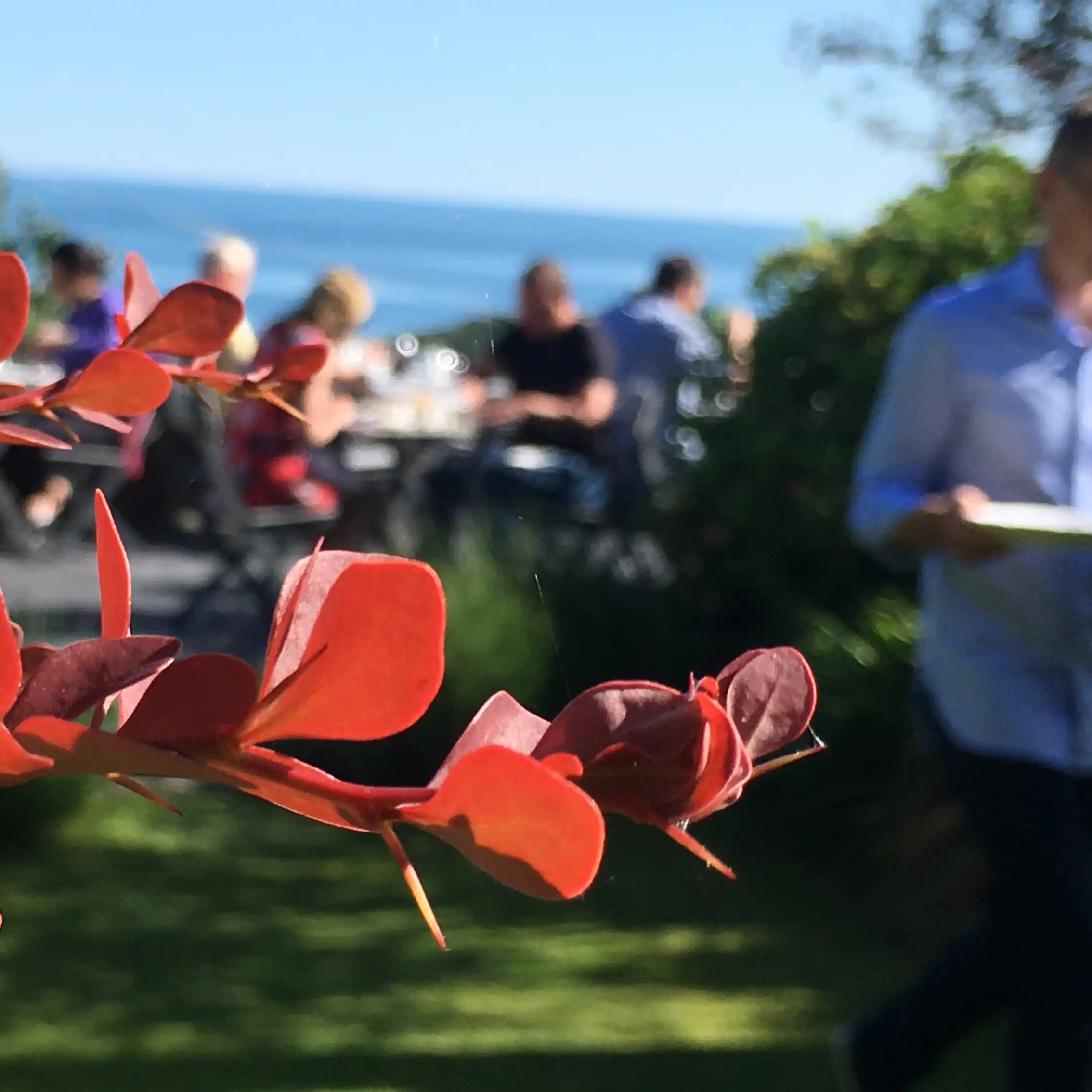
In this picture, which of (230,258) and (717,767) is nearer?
(717,767)

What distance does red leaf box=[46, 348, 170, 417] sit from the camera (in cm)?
39

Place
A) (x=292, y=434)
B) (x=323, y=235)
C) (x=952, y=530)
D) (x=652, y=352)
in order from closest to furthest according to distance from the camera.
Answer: (x=323, y=235) < (x=952, y=530) < (x=292, y=434) < (x=652, y=352)

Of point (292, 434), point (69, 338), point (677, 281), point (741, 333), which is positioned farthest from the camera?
point (677, 281)

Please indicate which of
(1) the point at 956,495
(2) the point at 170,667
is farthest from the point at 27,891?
(2) the point at 170,667

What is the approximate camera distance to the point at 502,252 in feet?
2.48

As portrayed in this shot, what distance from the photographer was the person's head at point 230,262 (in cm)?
66

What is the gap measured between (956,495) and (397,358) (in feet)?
18.4

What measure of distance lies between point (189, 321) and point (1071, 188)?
140 cm

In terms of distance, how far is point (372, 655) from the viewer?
0.87ft

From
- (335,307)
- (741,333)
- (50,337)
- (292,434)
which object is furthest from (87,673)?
(741,333)

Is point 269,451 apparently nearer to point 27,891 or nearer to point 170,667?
point 27,891

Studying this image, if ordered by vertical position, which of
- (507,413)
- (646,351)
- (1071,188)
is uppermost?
(1071,188)

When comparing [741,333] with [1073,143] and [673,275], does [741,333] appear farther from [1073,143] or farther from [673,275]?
[1073,143]

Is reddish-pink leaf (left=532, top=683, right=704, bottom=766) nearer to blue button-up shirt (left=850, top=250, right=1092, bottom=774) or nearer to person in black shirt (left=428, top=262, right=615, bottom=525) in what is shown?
blue button-up shirt (left=850, top=250, right=1092, bottom=774)
